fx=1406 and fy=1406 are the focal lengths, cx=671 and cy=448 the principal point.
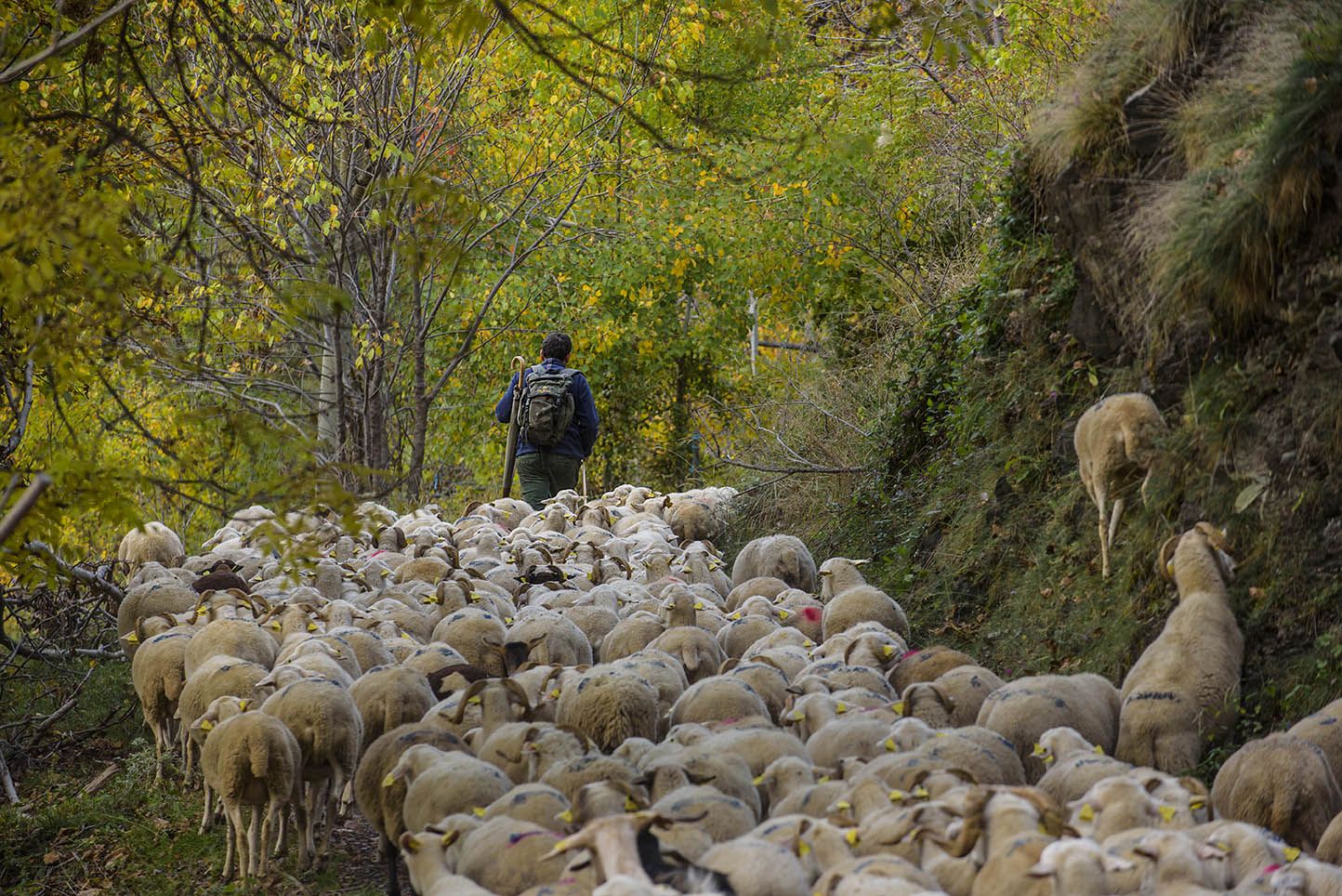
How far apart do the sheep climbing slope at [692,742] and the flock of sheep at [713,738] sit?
0.6 inches

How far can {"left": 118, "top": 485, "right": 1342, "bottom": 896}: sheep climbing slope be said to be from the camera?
16.9 feet

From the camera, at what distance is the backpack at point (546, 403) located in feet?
53.7

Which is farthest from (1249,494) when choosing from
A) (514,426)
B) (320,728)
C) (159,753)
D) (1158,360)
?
(514,426)

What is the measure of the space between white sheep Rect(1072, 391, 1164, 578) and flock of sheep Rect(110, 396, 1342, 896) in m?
0.02

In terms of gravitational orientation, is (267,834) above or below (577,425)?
below

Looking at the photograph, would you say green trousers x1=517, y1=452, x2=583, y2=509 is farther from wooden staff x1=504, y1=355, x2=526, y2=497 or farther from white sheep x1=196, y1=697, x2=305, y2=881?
white sheep x1=196, y1=697, x2=305, y2=881

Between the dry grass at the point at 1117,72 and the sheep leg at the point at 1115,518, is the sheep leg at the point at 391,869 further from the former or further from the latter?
the dry grass at the point at 1117,72

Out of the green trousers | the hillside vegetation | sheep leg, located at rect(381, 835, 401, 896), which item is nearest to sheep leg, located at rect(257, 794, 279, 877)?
sheep leg, located at rect(381, 835, 401, 896)

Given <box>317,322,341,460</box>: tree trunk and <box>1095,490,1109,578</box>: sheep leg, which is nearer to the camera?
<box>1095,490,1109,578</box>: sheep leg

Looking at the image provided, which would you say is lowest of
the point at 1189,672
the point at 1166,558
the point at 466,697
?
the point at 466,697

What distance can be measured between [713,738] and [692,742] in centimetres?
14

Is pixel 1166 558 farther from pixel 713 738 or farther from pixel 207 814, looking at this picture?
pixel 207 814

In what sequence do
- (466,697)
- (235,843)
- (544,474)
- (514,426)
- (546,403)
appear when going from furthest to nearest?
(514,426) → (544,474) → (546,403) → (235,843) → (466,697)

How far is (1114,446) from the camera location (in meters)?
8.59
